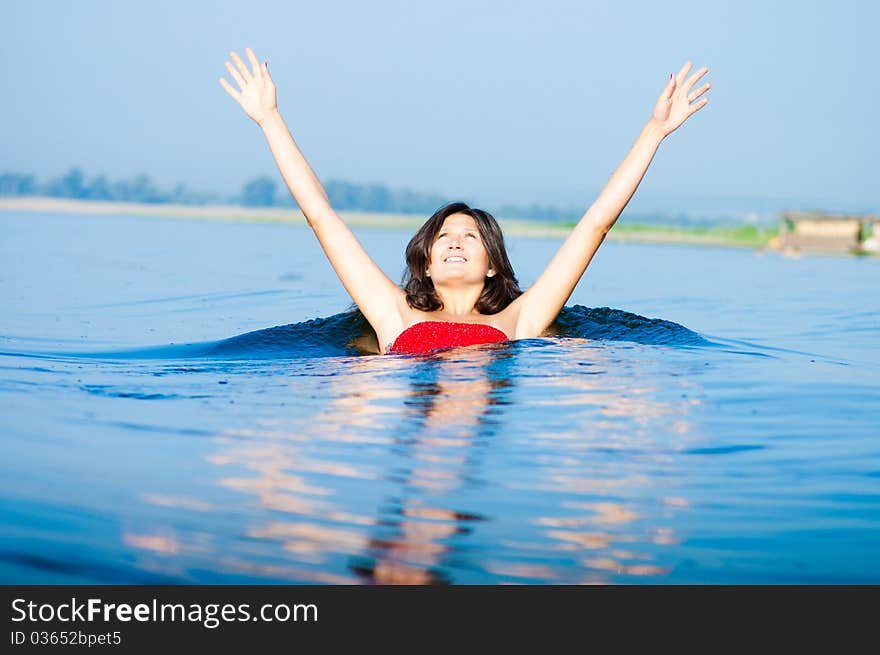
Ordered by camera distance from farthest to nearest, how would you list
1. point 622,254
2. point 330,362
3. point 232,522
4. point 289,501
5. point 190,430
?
1. point 622,254
2. point 330,362
3. point 190,430
4. point 289,501
5. point 232,522

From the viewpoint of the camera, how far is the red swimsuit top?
5953mm

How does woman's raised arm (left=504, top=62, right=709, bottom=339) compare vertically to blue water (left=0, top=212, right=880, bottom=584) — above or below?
above

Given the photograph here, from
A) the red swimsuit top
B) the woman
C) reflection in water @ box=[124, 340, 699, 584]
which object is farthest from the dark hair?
reflection in water @ box=[124, 340, 699, 584]

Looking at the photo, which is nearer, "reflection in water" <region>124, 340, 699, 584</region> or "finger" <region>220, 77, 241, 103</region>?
"reflection in water" <region>124, 340, 699, 584</region>

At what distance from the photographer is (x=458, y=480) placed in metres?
3.53

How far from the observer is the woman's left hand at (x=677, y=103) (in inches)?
226

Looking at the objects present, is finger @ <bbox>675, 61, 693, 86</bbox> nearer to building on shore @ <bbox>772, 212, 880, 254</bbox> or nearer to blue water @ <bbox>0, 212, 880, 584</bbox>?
blue water @ <bbox>0, 212, 880, 584</bbox>

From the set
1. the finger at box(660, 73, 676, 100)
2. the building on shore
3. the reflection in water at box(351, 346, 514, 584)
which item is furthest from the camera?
the building on shore

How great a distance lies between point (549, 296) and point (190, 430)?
243cm

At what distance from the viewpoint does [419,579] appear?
8.92 feet

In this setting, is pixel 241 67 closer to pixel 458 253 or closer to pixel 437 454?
pixel 458 253

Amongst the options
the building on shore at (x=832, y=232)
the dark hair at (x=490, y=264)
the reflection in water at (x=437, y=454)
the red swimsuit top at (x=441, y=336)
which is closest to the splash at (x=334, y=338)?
the dark hair at (x=490, y=264)
